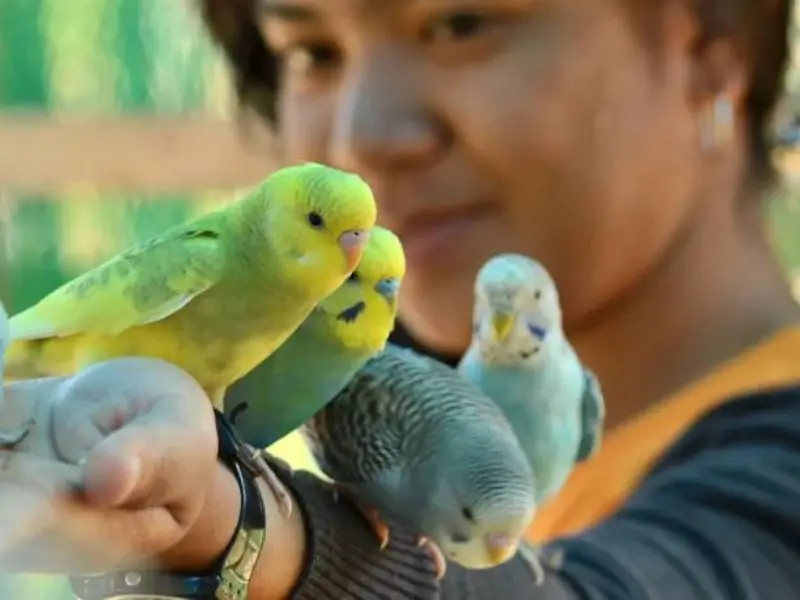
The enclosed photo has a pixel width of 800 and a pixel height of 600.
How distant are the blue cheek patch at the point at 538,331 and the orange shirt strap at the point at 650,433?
0.28 m

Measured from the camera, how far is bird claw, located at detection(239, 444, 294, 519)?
1.02ft

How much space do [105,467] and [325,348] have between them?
12 cm

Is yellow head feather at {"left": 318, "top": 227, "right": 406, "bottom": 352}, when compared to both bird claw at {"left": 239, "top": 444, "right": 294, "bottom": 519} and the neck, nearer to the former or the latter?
bird claw at {"left": 239, "top": 444, "right": 294, "bottom": 519}

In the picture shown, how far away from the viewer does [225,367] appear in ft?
0.99

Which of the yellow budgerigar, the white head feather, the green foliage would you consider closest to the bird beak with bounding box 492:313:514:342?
the white head feather

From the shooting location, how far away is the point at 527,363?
0.41m

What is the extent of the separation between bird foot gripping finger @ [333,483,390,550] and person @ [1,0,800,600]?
0.49 ft

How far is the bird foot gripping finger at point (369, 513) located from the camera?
14.5 inches

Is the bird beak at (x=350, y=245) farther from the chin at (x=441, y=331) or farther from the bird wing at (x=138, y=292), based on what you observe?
the chin at (x=441, y=331)

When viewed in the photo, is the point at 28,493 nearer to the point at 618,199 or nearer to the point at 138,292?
the point at 138,292

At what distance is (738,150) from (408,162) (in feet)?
0.95

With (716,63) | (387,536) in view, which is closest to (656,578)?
(387,536)

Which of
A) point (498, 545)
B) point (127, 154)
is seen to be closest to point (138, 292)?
point (498, 545)

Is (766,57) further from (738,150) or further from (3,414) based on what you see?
(3,414)
